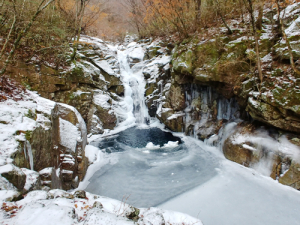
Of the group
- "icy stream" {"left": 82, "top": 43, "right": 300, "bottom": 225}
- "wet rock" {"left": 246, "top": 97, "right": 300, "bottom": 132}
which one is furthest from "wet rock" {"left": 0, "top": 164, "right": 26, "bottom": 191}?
"wet rock" {"left": 246, "top": 97, "right": 300, "bottom": 132}

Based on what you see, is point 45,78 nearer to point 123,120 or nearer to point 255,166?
point 123,120

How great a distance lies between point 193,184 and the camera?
551 centimetres

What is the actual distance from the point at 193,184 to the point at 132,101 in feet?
31.8

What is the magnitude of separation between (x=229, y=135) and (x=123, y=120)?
817 centimetres

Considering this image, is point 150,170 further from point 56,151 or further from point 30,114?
point 30,114

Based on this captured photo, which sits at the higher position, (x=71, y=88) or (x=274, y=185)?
(x=71, y=88)

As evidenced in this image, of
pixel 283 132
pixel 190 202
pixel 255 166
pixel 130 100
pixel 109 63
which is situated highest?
pixel 109 63

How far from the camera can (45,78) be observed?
890 cm

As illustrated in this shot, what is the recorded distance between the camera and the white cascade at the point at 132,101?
13.1 meters

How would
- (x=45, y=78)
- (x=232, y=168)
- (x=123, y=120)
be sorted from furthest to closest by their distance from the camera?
1. (x=123, y=120)
2. (x=45, y=78)
3. (x=232, y=168)

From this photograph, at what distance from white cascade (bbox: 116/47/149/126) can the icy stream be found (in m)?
3.78

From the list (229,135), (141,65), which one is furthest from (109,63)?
(229,135)

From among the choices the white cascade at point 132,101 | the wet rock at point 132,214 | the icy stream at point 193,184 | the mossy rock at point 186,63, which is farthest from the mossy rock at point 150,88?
the wet rock at point 132,214

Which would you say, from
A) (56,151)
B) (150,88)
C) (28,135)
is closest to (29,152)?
(28,135)
